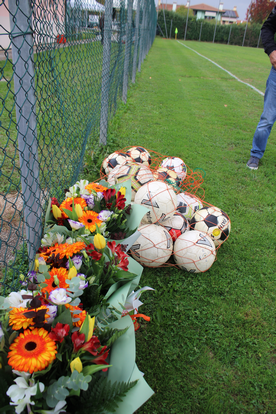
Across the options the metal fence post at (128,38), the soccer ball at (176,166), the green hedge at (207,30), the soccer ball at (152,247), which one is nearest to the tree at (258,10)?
the green hedge at (207,30)

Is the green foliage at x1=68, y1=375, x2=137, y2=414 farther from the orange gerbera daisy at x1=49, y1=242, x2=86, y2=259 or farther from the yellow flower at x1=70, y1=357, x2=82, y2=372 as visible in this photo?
the orange gerbera daisy at x1=49, y1=242, x2=86, y2=259

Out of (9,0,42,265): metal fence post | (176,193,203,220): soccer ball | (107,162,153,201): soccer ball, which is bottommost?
(176,193,203,220): soccer ball

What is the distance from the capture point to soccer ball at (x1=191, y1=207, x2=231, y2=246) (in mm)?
2744

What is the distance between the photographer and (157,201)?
2568mm

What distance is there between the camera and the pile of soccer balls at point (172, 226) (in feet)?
8.05

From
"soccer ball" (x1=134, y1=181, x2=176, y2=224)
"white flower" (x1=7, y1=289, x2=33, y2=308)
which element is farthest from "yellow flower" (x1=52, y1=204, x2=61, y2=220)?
"soccer ball" (x1=134, y1=181, x2=176, y2=224)

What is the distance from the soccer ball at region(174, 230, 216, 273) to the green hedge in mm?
51766

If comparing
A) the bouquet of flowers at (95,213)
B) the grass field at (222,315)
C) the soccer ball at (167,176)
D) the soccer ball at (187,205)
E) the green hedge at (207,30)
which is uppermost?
the green hedge at (207,30)

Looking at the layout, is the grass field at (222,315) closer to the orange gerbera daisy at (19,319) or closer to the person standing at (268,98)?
the person standing at (268,98)

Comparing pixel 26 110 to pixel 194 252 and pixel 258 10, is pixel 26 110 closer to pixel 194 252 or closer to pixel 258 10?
pixel 194 252

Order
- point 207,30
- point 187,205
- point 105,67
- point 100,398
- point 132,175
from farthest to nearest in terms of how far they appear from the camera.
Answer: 1. point 207,30
2. point 105,67
3. point 132,175
4. point 187,205
5. point 100,398

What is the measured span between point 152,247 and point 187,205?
29.4 inches

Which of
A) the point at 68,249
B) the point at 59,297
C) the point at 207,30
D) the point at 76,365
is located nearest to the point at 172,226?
the point at 68,249

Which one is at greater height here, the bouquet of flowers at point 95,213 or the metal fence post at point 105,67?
the metal fence post at point 105,67
